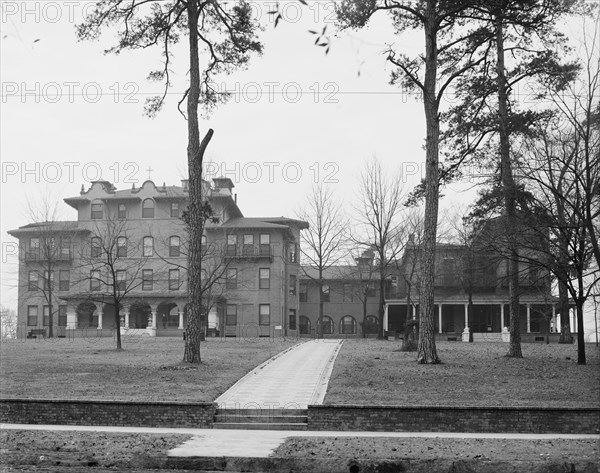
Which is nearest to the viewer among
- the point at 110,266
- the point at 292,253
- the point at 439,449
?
the point at 439,449

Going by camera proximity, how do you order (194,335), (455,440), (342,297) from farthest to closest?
1. (342,297)
2. (194,335)
3. (455,440)

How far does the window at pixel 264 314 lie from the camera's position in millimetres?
58675

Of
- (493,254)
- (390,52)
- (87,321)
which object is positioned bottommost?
(87,321)

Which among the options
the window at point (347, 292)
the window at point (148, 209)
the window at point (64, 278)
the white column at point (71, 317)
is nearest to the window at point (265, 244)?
the window at point (148, 209)

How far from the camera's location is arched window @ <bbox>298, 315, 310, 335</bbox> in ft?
225

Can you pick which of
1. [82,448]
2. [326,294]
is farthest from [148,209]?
[82,448]

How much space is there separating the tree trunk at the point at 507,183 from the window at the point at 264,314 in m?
34.5

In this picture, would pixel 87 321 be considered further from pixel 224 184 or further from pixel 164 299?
pixel 224 184

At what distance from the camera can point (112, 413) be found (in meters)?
14.9

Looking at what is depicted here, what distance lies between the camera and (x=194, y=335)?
23.4 metres

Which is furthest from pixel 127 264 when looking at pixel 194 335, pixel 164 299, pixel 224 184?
pixel 194 335

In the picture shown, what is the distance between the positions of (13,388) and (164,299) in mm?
39902

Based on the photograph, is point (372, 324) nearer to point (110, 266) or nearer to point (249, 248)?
point (249, 248)

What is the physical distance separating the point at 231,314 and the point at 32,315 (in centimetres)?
1712
